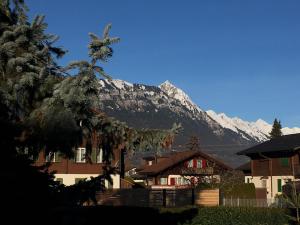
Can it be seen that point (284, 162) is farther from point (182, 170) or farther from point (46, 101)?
point (46, 101)

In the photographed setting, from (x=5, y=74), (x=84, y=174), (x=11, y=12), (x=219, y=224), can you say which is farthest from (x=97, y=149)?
(x=84, y=174)

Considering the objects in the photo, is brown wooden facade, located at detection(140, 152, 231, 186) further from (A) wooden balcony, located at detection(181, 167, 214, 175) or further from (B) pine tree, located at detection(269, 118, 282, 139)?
(B) pine tree, located at detection(269, 118, 282, 139)

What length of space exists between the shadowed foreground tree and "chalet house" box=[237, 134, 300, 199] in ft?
152

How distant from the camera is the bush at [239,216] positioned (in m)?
24.6

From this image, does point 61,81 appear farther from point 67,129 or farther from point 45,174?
point 45,174

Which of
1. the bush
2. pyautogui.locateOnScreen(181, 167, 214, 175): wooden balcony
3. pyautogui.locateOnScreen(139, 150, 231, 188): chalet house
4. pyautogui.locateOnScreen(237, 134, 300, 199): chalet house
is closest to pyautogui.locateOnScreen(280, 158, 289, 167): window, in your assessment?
pyautogui.locateOnScreen(237, 134, 300, 199): chalet house

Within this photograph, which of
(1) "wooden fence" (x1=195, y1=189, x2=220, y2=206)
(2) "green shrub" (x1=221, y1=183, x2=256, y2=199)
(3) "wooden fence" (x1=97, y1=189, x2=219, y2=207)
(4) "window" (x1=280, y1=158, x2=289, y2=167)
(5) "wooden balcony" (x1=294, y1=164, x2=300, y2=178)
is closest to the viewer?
(3) "wooden fence" (x1=97, y1=189, x2=219, y2=207)

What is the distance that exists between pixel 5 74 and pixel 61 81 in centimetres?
91

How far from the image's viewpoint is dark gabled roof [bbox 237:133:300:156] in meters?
54.2

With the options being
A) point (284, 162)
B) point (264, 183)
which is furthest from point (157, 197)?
point (264, 183)

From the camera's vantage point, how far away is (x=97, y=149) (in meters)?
9.25

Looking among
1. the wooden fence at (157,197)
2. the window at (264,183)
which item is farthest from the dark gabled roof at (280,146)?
the wooden fence at (157,197)

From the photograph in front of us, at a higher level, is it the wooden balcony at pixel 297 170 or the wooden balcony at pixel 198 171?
the wooden balcony at pixel 198 171

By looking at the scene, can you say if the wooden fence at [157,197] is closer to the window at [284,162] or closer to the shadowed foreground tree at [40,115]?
the shadowed foreground tree at [40,115]
